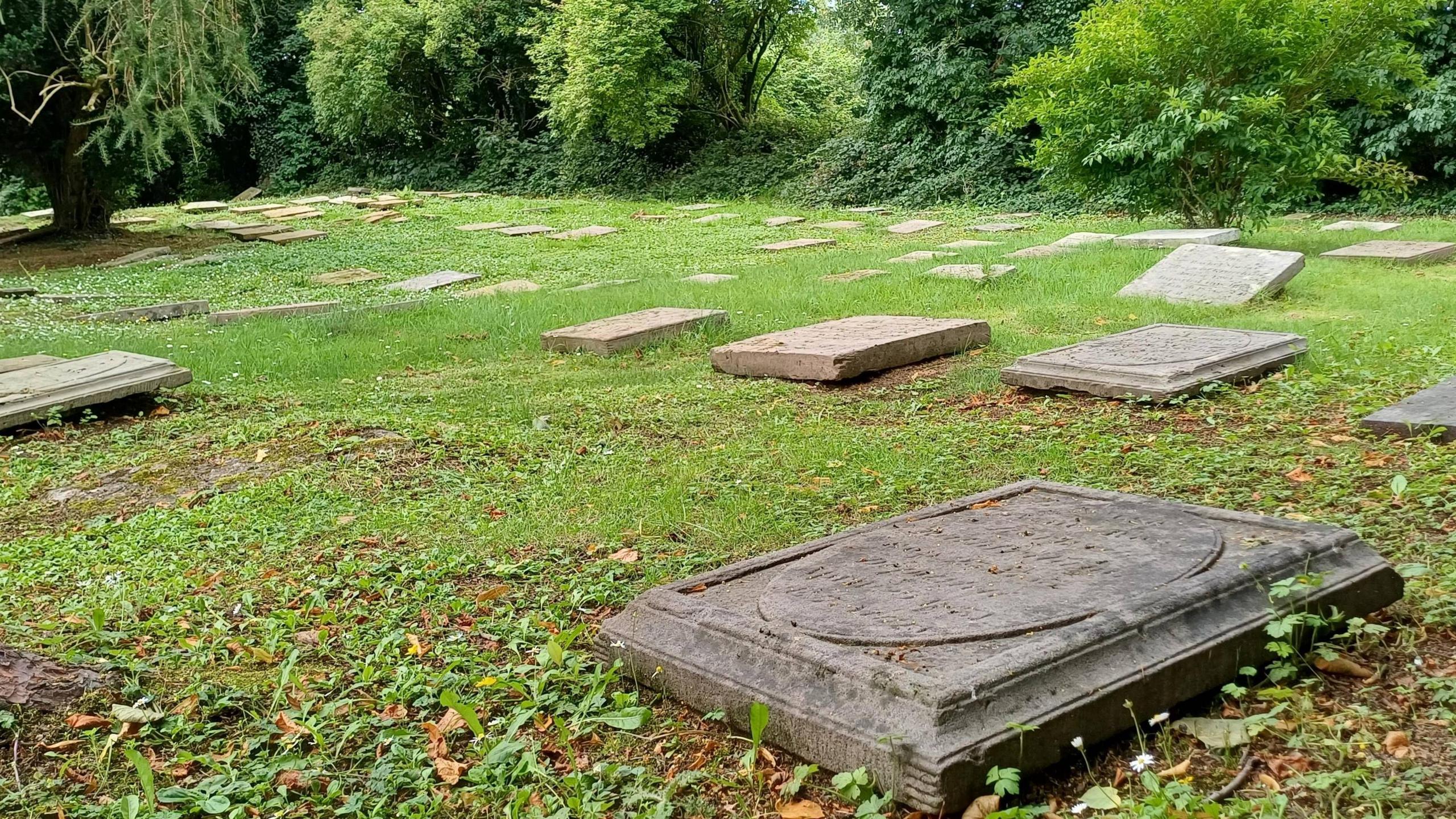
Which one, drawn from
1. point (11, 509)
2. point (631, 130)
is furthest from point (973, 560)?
point (631, 130)

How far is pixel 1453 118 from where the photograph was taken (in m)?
12.2

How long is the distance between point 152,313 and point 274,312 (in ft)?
3.85

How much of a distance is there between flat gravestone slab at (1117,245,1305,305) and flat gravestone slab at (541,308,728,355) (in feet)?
9.56

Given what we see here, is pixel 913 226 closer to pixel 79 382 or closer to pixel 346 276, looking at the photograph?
pixel 346 276

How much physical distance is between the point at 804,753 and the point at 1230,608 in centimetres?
101

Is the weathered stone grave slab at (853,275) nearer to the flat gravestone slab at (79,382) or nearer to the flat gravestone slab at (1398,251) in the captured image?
the flat gravestone slab at (1398,251)

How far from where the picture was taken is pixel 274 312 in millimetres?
8930

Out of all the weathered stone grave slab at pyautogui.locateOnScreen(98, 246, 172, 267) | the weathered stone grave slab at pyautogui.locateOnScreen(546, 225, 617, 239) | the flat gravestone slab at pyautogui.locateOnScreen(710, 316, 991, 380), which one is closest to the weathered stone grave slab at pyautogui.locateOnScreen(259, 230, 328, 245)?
the weathered stone grave slab at pyautogui.locateOnScreen(98, 246, 172, 267)

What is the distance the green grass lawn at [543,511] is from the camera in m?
2.30

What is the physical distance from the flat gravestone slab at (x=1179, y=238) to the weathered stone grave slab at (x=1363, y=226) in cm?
199

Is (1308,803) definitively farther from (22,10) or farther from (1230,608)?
(22,10)

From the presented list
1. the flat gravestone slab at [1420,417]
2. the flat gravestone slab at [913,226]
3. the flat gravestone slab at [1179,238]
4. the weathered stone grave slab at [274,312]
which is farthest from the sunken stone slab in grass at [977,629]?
the flat gravestone slab at [913,226]

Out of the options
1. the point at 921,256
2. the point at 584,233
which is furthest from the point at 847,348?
the point at 584,233

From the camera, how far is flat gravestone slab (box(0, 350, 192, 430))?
17.9 ft
